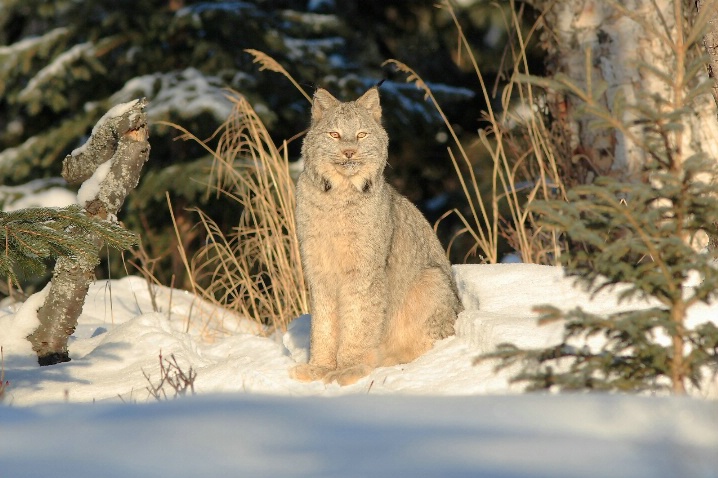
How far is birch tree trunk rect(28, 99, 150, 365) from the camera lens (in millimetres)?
4648

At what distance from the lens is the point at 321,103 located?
4.52 metres

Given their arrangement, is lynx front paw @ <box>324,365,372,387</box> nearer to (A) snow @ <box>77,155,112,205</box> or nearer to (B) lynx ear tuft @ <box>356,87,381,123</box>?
(B) lynx ear tuft @ <box>356,87,381,123</box>

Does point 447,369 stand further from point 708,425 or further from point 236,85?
point 236,85

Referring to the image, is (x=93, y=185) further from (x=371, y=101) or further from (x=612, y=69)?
(x=612, y=69)

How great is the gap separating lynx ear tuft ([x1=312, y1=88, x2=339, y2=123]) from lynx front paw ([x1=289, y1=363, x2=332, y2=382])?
3.98ft

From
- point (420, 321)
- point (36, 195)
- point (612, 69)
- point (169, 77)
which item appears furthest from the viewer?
point (169, 77)

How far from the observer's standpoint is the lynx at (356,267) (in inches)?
165

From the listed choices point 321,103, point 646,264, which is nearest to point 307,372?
point 321,103

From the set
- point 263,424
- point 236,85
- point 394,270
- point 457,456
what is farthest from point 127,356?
point 236,85

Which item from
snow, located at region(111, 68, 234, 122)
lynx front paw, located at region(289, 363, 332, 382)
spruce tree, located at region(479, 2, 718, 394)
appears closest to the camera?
spruce tree, located at region(479, 2, 718, 394)

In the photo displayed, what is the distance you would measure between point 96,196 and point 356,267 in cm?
142

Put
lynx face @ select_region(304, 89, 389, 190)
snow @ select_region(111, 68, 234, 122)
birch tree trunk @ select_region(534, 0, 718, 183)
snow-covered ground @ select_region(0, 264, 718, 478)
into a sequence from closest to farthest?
snow-covered ground @ select_region(0, 264, 718, 478), lynx face @ select_region(304, 89, 389, 190), birch tree trunk @ select_region(534, 0, 718, 183), snow @ select_region(111, 68, 234, 122)

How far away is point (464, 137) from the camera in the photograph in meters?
11.0

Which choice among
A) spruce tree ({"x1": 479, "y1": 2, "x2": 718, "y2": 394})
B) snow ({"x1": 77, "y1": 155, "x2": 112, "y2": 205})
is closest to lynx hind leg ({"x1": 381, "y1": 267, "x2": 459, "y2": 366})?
snow ({"x1": 77, "y1": 155, "x2": 112, "y2": 205})
